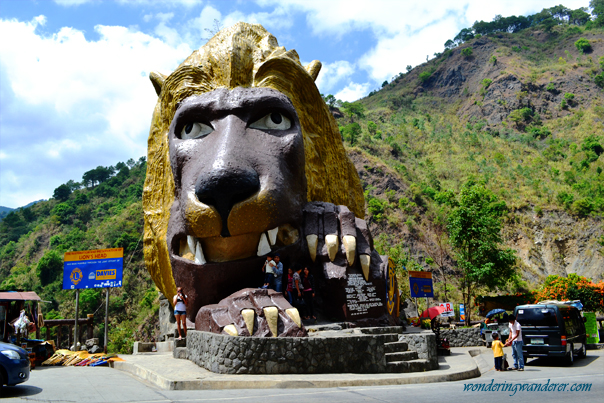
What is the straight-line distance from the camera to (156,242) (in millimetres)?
11414

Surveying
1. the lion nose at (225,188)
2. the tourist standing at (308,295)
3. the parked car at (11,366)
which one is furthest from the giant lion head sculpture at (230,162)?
the parked car at (11,366)

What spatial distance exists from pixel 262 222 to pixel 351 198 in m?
4.84

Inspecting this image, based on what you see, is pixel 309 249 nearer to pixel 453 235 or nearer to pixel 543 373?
pixel 543 373

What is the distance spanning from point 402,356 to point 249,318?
274cm

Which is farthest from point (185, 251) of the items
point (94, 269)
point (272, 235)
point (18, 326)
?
point (94, 269)

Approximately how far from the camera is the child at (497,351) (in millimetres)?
9602

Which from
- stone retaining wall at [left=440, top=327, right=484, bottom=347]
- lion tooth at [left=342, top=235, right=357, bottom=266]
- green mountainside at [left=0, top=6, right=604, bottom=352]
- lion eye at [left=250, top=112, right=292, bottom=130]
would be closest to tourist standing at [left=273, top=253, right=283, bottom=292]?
lion tooth at [left=342, top=235, right=357, bottom=266]

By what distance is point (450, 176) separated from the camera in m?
55.6

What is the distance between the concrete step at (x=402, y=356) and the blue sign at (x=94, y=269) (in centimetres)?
1031

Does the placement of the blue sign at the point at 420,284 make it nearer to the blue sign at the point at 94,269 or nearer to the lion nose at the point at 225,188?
the lion nose at the point at 225,188

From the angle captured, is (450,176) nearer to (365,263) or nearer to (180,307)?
(365,263)

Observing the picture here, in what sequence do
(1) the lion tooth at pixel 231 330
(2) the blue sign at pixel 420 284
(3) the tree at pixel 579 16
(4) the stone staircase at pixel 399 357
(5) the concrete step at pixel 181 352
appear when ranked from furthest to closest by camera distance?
(3) the tree at pixel 579 16 < (2) the blue sign at pixel 420 284 < (5) the concrete step at pixel 181 352 < (4) the stone staircase at pixel 399 357 < (1) the lion tooth at pixel 231 330

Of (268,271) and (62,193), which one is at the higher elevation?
(62,193)

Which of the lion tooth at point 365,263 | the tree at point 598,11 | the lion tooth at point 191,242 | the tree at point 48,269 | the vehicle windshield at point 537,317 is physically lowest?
the vehicle windshield at point 537,317
